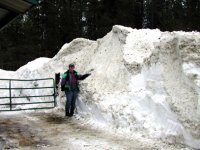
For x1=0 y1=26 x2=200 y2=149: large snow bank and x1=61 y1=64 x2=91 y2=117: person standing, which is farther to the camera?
x1=61 y1=64 x2=91 y2=117: person standing

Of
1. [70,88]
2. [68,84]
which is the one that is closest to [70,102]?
[70,88]

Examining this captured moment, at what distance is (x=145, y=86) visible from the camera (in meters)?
11.3

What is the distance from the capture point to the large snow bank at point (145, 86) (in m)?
9.66

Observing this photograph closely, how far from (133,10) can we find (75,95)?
80.1 feet

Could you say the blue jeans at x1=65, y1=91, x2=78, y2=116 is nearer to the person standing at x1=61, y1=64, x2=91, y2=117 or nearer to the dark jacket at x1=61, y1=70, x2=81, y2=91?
the person standing at x1=61, y1=64, x2=91, y2=117

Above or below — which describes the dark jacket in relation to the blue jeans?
above

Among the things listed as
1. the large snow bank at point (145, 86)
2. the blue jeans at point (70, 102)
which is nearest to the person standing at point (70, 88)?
the blue jeans at point (70, 102)

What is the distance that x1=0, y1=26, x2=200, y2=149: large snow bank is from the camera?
31.7 ft

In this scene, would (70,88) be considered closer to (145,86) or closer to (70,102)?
(70,102)

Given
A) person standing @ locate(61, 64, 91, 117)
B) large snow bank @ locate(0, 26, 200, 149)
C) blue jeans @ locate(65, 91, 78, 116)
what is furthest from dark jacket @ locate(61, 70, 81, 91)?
large snow bank @ locate(0, 26, 200, 149)

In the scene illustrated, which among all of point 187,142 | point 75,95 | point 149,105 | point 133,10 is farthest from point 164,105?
point 133,10

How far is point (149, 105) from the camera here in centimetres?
1072

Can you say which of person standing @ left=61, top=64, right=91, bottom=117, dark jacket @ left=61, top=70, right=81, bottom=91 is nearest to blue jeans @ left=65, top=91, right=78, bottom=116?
person standing @ left=61, top=64, right=91, bottom=117

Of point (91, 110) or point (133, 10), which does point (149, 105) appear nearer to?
point (91, 110)
